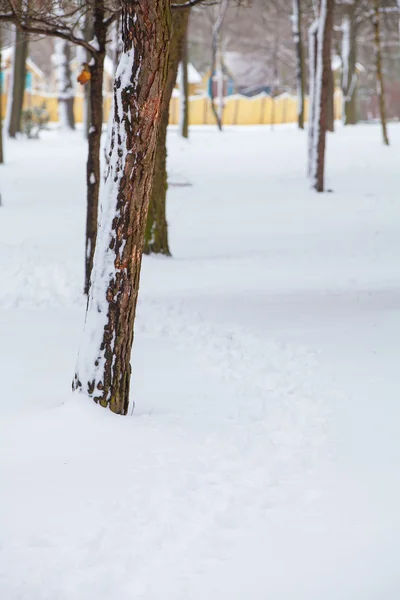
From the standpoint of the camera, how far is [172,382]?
770 cm

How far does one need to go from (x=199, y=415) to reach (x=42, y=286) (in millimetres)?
5453

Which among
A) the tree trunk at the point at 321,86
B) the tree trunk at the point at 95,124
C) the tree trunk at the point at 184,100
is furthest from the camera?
the tree trunk at the point at 184,100

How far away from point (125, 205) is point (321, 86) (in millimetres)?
14673

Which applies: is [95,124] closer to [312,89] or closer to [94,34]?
[94,34]

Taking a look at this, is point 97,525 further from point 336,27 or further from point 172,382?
point 336,27

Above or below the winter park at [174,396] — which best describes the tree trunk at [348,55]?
above

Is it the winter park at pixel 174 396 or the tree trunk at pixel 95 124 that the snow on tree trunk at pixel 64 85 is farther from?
the tree trunk at pixel 95 124

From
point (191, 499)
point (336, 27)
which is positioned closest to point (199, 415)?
point (191, 499)

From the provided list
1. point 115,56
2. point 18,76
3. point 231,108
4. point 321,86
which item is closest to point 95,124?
point 115,56

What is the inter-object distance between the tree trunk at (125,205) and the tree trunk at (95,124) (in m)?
3.97

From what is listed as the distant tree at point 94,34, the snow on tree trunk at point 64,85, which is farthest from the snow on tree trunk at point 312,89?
the snow on tree trunk at point 64,85

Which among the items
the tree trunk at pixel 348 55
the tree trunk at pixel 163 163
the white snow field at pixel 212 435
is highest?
the tree trunk at pixel 348 55

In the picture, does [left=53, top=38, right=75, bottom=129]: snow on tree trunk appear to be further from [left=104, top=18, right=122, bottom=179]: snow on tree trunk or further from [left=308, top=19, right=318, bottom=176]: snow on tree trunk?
[left=104, top=18, right=122, bottom=179]: snow on tree trunk

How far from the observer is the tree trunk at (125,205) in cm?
597
